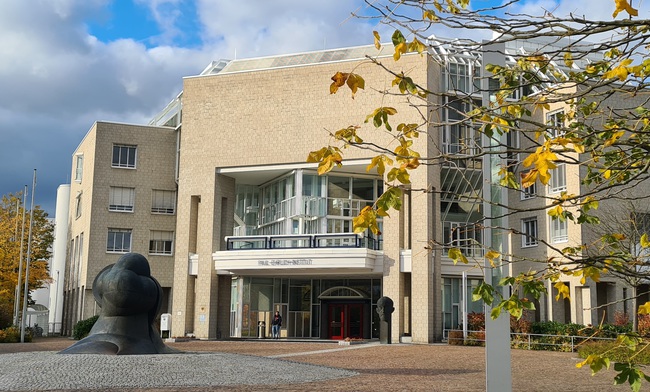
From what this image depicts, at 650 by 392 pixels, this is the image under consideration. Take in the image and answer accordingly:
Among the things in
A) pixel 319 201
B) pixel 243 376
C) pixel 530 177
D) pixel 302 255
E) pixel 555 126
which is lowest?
pixel 243 376

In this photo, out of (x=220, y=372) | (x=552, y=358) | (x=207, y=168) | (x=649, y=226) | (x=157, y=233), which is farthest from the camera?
(x=157, y=233)

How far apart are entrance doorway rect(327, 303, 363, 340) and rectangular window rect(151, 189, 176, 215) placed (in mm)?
12888

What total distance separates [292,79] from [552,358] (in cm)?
2235

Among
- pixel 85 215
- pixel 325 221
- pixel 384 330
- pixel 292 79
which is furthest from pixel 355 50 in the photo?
pixel 85 215

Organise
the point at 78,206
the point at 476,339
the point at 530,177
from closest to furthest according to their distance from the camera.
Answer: the point at 530,177 → the point at 476,339 → the point at 78,206

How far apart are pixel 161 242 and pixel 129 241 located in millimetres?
2010

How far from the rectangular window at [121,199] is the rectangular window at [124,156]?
153 cm

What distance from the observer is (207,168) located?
143 feet

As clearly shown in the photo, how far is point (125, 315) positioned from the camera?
19.7 meters

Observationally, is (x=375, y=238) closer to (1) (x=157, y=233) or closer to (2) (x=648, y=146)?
(1) (x=157, y=233)

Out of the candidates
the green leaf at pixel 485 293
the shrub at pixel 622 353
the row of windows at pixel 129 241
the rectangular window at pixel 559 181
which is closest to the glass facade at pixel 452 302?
the rectangular window at pixel 559 181

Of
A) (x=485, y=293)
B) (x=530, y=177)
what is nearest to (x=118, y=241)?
(x=485, y=293)

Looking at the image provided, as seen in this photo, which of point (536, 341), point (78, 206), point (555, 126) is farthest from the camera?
point (78, 206)

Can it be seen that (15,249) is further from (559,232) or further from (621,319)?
(621,319)
